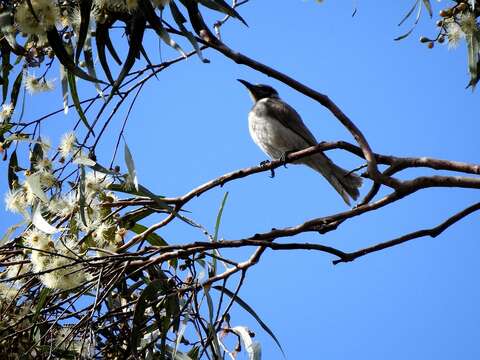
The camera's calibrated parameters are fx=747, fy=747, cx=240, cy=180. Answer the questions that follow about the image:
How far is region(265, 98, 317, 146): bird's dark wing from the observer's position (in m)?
5.48

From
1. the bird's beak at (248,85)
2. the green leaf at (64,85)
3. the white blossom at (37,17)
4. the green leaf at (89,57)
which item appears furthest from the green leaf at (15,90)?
the bird's beak at (248,85)

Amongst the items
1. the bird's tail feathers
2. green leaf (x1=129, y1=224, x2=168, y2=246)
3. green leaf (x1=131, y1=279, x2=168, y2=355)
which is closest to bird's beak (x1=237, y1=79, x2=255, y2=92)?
the bird's tail feathers

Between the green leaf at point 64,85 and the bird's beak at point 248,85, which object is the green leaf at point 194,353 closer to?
the green leaf at point 64,85

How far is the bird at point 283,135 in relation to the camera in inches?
201

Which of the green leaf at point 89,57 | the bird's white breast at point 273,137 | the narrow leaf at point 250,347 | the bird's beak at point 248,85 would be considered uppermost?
the bird's beak at point 248,85

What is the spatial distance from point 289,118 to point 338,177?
32.1 inches

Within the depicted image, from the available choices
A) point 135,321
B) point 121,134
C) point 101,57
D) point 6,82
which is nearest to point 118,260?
point 135,321

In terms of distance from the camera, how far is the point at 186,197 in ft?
10.5

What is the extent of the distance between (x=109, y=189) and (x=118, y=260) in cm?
42

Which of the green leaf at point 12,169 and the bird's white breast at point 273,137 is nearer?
the green leaf at point 12,169

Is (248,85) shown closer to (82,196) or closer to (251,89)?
(251,89)

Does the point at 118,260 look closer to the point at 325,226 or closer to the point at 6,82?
the point at 325,226

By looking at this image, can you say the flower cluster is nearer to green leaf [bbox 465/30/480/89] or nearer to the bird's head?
green leaf [bbox 465/30/480/89]

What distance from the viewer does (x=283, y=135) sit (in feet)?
17.6
